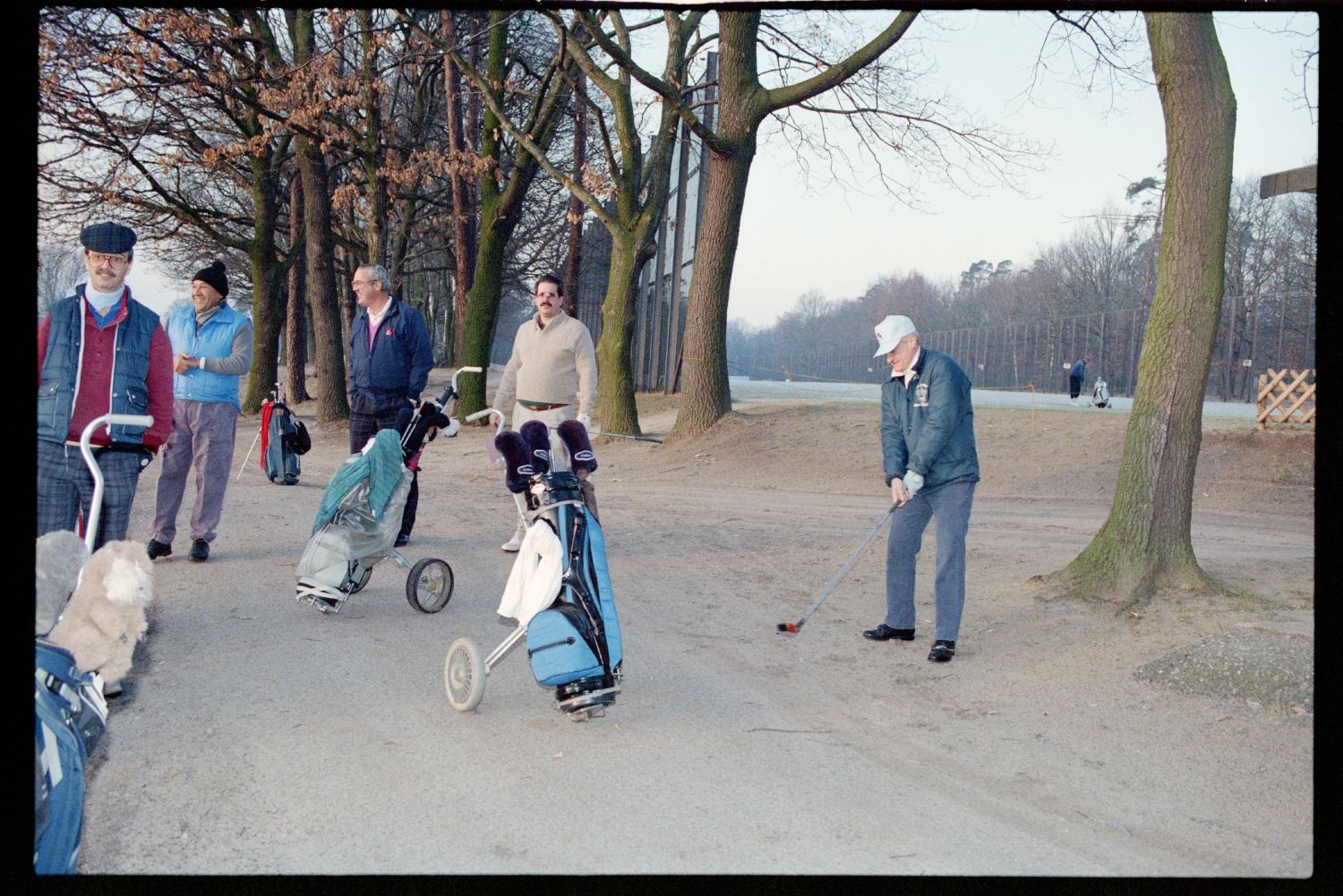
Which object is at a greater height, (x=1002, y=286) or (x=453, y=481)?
(x=1002, y=286)

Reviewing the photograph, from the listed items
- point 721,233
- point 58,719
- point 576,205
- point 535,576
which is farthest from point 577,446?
point 576,205

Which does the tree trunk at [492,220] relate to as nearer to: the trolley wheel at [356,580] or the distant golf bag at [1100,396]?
the trolley wheel at [356,580]

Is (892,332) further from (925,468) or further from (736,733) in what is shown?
(736,733)

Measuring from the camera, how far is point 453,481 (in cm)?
1402

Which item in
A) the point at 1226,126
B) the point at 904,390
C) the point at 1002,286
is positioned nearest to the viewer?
the point at 904,390

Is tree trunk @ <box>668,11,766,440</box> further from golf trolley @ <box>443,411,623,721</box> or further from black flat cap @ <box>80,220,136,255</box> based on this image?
black flat cap @ <box>80,220,136,255</box>

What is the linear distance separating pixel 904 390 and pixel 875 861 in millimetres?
3395

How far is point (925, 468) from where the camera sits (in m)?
6.57

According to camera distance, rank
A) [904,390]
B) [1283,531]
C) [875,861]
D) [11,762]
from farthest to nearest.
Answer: [1283,531] → [904,390] → [875,861] → [11,762]

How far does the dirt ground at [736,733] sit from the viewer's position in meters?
4.06

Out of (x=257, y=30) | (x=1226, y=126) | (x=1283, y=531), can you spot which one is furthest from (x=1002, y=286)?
(x=1226, y=126)

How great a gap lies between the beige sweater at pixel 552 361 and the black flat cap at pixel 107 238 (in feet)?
11.3

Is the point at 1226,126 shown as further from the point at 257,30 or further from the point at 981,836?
the point at 257,30

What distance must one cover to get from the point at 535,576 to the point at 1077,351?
36.4 meters
